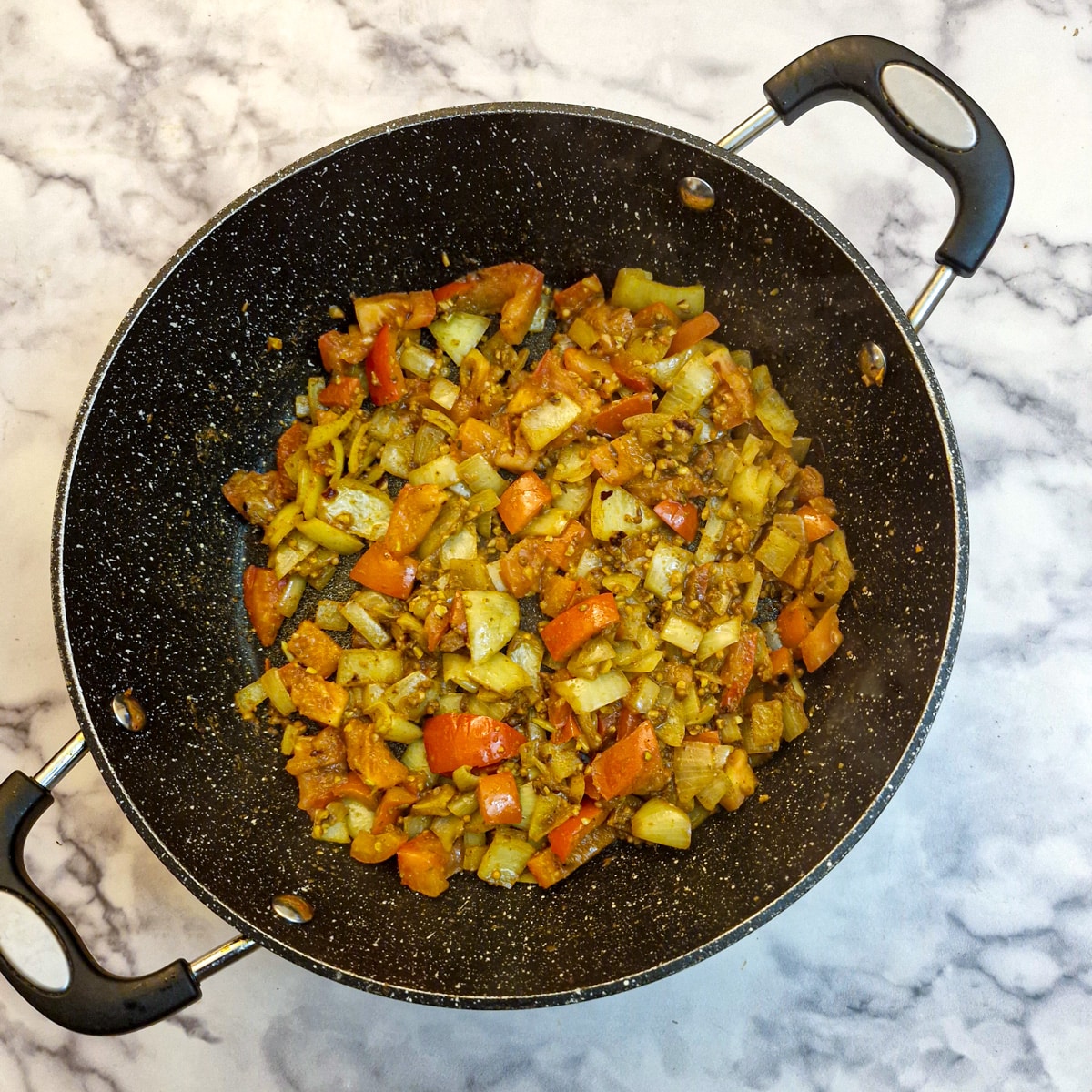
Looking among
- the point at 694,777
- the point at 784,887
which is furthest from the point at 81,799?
the point at 784,887

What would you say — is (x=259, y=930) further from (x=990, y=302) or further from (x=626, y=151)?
(x=990, y=302)

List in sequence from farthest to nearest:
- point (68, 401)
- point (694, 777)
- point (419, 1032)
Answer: point (68, 401), point (419, 1032), point (694, 777)

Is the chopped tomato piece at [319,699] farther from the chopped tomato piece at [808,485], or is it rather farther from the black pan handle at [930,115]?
the black pan handle at [930,115]

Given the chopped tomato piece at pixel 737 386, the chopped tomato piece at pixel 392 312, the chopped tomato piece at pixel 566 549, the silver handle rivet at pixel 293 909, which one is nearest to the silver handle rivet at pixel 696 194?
the chopped tomato piece at pixel 737 386

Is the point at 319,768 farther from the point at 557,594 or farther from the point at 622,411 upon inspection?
the point at 622,411

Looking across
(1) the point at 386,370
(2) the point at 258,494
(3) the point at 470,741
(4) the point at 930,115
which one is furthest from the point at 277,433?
(4) the point at 930,115

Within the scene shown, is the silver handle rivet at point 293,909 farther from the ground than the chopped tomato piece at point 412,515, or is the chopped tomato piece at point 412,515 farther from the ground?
the chopped tomato piece at point 412,515

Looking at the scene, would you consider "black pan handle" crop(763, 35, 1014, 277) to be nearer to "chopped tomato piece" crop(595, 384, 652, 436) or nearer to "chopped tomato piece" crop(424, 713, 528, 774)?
"chopped tomato piece" crop(595, 384, 652, 436)
